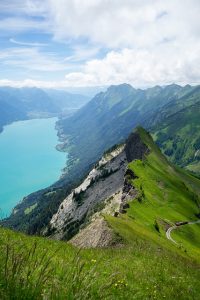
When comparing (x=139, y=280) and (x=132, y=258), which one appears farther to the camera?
(x=132, y=258)

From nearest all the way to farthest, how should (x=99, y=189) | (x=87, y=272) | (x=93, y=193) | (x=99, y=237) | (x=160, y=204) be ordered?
1. (x=87, y=272)
2. (x=99, y=237)
3. (x=160, y=204)
4. (x=99, y=189)
5. (x=93, y=193)

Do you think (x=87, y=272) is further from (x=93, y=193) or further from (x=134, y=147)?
(x=134, y=147)

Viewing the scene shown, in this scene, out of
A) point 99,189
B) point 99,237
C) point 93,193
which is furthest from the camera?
point 93,193

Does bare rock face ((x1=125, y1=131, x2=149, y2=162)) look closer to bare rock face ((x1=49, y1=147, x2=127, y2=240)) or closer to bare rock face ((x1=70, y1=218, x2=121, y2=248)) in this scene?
bare rock face ((x1=49, y1=147, x2=127, y2=240))

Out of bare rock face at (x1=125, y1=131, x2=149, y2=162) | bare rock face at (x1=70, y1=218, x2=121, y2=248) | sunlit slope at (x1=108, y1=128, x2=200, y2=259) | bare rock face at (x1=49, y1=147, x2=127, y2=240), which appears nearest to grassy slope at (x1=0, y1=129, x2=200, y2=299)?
bare rock face at (x1=70, y1=218, x2=121, y2=248)

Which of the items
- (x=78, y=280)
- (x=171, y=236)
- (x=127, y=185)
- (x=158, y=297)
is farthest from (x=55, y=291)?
(x=127, y=185)

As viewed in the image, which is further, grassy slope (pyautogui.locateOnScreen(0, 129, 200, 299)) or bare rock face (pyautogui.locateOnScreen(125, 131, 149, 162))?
bare rock face (pyautogui.locateOnScreen(125, 131, 149, 162))

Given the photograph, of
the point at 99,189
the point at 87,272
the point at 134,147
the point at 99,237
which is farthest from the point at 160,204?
the point at 87,272

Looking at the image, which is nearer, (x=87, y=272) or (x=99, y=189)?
(x=87, y=272)

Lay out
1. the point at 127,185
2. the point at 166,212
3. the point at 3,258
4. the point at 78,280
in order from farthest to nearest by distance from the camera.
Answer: the point at 127,185
the point at 166,212
the point at 3,258
the point at 78,280

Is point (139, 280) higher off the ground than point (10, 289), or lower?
lower

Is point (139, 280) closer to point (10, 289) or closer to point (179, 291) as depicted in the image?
point (179, 291)
